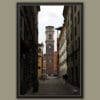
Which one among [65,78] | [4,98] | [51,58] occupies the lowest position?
[4,98]

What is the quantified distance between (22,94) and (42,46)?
2.41 feet

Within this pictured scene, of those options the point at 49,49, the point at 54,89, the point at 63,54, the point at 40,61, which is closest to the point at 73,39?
the point at 63,54

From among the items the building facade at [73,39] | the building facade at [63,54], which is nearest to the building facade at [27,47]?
the building facade at [63,54]

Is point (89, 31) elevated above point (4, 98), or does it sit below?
above

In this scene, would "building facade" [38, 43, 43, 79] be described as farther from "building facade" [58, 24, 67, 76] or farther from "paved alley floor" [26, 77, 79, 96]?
"building facade" [58, 24, 67, 76]

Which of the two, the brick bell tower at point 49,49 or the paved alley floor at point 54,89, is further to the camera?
the brick bell tower at point 49,49

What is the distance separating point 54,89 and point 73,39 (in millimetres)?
756

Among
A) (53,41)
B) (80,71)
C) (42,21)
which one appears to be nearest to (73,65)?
(80,71)

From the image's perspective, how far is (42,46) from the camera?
4.26 metres

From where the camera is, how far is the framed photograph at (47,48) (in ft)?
13.6

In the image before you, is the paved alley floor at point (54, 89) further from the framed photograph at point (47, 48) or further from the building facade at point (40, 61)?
the building facade at point (40, 61)

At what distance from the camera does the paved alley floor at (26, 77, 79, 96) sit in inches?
163

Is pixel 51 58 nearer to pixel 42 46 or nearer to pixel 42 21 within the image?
pixel 42 46

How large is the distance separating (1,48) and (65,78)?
1002mm
